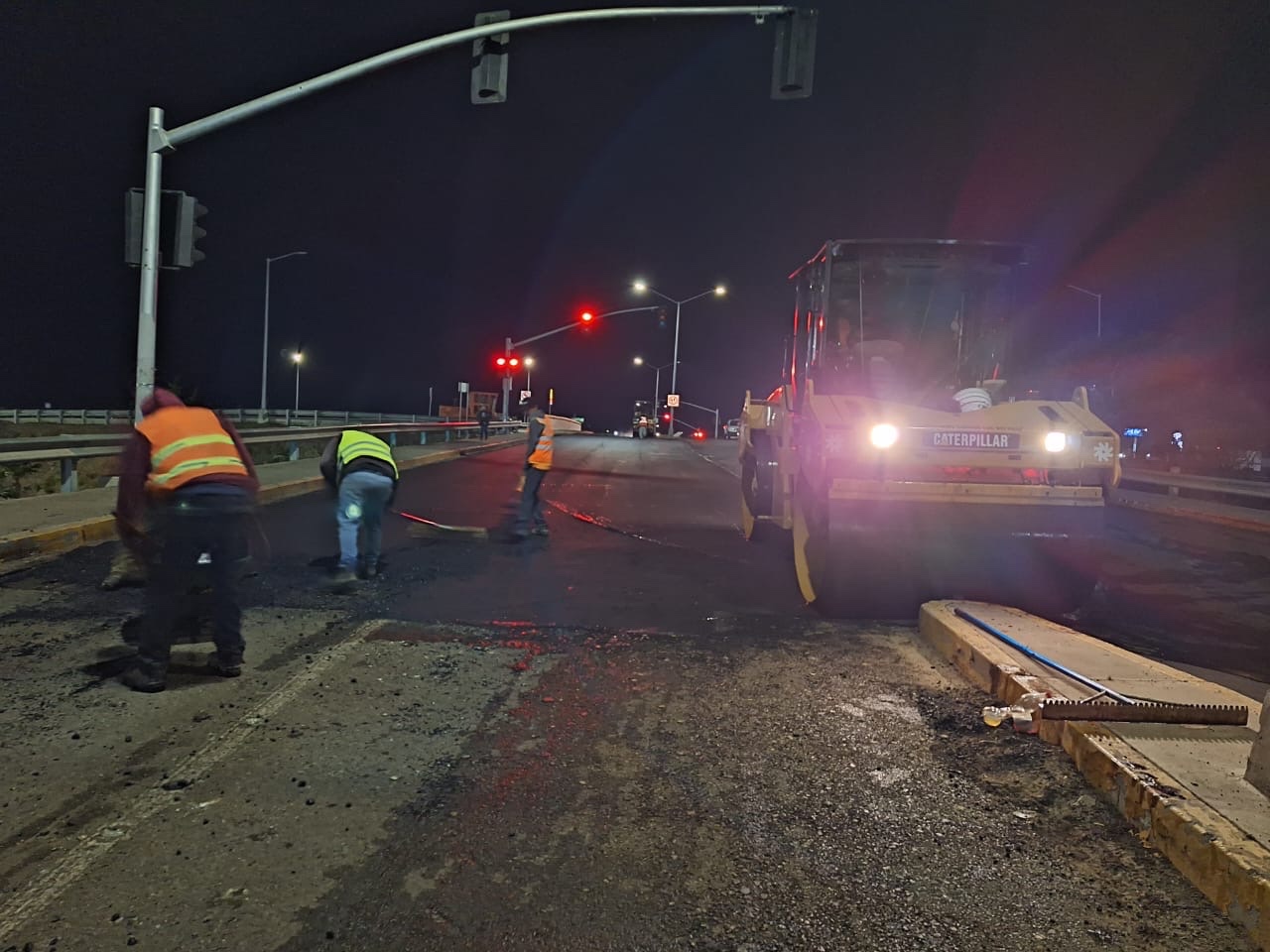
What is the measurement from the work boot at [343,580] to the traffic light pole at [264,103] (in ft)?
14.3

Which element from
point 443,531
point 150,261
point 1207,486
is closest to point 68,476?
point 150,261

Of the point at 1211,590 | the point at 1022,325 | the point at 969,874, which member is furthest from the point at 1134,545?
the point at 969,874

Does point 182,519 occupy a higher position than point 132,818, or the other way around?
point 182,519

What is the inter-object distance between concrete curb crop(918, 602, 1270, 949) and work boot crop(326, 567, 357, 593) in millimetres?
5472

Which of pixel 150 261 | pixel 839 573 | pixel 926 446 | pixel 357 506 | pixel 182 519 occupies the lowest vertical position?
pixel 839 573

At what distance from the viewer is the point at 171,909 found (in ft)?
9.68

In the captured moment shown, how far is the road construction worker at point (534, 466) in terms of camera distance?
36.5ft

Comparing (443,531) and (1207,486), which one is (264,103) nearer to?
(443,531)

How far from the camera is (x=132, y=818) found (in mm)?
3555

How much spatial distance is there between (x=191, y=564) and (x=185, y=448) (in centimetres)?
68

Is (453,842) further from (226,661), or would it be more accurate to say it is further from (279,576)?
(279,576)

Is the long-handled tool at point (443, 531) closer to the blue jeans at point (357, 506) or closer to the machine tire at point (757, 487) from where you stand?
the blue jeans at point (357, 506)

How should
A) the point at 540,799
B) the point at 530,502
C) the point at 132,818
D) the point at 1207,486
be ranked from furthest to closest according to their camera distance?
the point at 1207,486
the point at 530,502
the point at 540,799
the point at 132,818

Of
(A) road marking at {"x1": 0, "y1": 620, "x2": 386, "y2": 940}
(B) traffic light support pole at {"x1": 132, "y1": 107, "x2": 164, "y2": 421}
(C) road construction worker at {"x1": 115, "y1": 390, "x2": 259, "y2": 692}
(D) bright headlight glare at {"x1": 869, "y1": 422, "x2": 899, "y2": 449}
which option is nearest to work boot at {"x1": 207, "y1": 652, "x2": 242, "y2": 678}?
(C) road construction worker at {"x1": 115, "y1": 390, "x2": 259, "y2": 692}
